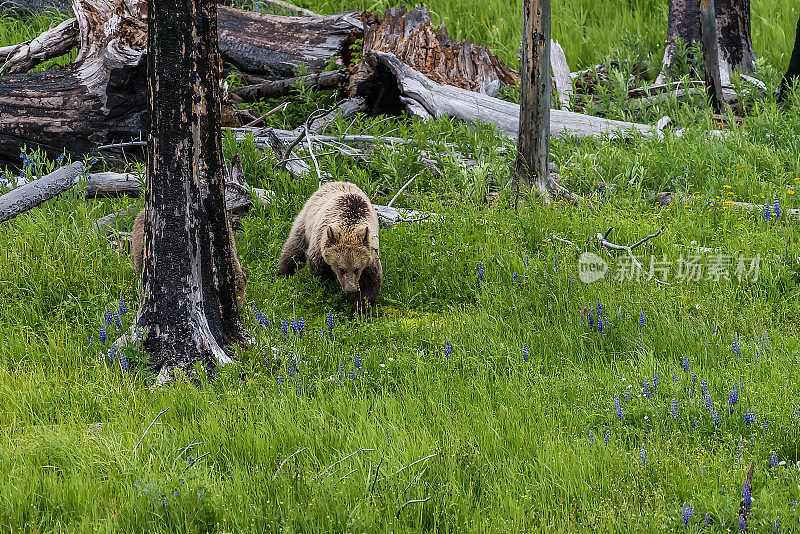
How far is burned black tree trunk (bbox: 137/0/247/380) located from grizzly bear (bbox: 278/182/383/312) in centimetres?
131

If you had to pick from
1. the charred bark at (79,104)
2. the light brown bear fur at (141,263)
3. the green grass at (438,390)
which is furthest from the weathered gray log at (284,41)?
the light brown bear fur at (141,263)

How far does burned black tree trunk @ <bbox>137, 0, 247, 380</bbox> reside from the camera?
16.5ft

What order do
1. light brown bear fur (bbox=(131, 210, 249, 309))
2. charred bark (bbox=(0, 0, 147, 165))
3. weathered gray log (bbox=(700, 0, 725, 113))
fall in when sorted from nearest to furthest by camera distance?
light brown bear fur (bbox=(131, 210, 249, 309)) < charred bark (bbox=(0, 0, 147, 165)) < weathered gray log (bbox=(700, 0, 725, 113))

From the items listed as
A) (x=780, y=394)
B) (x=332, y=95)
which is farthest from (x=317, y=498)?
(x=332, y=95)

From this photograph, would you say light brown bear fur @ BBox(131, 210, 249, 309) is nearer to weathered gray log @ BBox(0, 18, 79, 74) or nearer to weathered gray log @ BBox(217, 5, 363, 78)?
weathered gray log @ BBox(0, 18, 79, 74)

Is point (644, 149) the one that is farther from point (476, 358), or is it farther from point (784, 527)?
point (784, 527)

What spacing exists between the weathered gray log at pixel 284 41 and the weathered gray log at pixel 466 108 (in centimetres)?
128

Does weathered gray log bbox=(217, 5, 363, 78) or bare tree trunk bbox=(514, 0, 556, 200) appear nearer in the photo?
bare tree trunk bbox=(514, 0, 556, 200)

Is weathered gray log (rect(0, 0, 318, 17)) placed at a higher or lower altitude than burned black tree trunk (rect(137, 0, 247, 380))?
higher

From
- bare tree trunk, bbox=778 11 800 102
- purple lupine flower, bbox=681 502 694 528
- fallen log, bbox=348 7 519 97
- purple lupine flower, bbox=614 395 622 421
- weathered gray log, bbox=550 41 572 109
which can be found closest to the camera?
purple lupine flower, bbox=681 502 694 528

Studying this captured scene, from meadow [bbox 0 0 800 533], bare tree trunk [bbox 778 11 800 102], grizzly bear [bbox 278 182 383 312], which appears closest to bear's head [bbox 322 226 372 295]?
grizzly bear [bbox 278 182 383 312]

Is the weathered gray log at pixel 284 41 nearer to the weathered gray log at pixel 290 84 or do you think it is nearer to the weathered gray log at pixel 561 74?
the weathered gray log at pixel 290 84

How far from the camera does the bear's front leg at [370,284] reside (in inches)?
269

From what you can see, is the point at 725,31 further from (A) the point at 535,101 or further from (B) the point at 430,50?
(A) the point at 535,101
